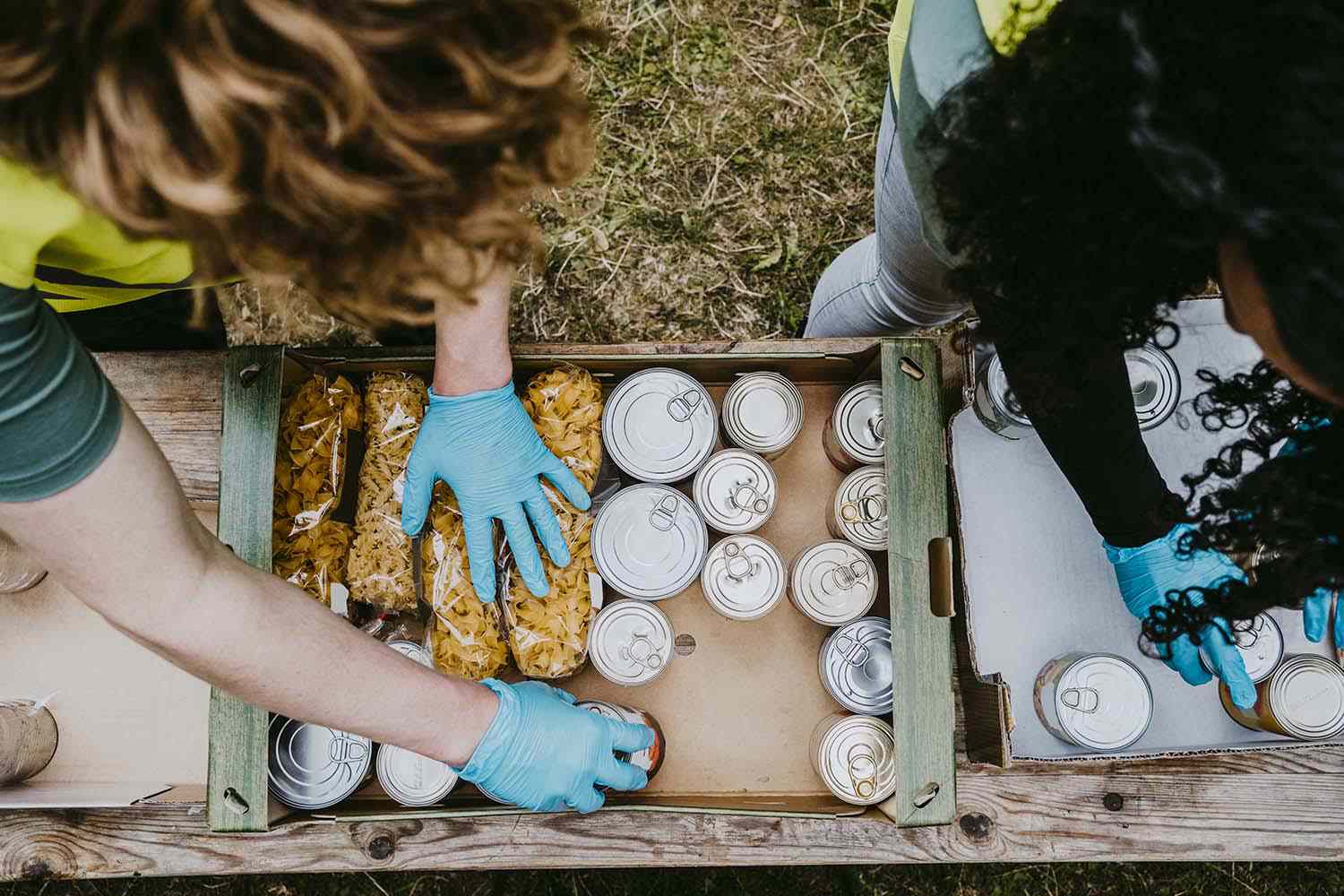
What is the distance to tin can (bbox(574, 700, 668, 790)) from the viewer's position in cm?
149

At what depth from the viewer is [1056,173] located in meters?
0.92

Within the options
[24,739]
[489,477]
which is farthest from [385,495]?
[24,739]

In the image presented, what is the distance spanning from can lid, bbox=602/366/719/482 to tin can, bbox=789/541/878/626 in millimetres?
298

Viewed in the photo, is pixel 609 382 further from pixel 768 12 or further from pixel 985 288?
pixel 768 12

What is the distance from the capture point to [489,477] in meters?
1.47

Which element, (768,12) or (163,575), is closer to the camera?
(163,575)

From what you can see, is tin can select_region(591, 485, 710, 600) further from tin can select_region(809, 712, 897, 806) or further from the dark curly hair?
the dark curly hair

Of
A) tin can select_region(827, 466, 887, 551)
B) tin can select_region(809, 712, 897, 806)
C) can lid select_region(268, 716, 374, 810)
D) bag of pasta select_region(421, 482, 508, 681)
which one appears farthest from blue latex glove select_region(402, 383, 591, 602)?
tin can select_region(809, 712, 897, 806)

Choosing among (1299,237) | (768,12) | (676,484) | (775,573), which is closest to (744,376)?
(676,484)

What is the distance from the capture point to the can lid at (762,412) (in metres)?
1.53

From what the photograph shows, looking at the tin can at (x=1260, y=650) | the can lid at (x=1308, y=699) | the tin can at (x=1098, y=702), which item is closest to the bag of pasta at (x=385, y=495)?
the tin can at (x=1098, y=702)

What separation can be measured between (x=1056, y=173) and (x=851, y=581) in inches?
32.8

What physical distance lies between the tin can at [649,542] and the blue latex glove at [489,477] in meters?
0.08

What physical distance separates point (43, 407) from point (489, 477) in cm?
71
